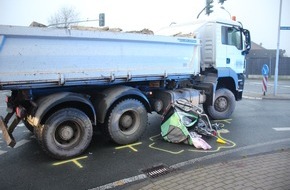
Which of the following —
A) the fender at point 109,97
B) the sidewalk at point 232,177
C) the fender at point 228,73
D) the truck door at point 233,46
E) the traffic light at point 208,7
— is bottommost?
the sidewalk at point 232,177

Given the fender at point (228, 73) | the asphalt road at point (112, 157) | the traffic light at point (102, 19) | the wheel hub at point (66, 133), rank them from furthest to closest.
→ the traffic light at point (102, 19) → the fender at point (228, 73) → the wheel hub at point (66, 133) → the asphalt road at point (112, 157)

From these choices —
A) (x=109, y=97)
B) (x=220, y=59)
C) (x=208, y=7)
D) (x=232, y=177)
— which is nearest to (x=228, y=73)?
(x=220, y=59)

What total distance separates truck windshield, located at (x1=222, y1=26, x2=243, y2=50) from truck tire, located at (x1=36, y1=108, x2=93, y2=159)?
5.11m

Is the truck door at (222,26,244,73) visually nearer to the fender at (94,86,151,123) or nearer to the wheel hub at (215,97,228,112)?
the wheel hub at (215,97,228,112)

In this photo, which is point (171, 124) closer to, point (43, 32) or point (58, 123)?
point (58, 123)

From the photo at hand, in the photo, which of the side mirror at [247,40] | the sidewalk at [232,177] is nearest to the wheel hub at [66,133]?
the sidewalk at [232,177]

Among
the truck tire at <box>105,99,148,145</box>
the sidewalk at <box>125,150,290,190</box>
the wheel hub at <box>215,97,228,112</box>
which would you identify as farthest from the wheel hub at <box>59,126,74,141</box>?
the wheel hub at <box>215,97,228,112</box>

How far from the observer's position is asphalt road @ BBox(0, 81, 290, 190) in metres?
4.71

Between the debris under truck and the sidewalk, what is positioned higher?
the debris under truck

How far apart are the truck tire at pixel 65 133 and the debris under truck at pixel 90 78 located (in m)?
0.02

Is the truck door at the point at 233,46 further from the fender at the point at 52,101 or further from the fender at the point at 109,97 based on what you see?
the fender at the point at 52,101

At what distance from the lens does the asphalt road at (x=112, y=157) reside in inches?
185

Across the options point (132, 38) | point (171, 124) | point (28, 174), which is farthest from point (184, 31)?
point (28, 174)

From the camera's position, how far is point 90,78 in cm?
595
